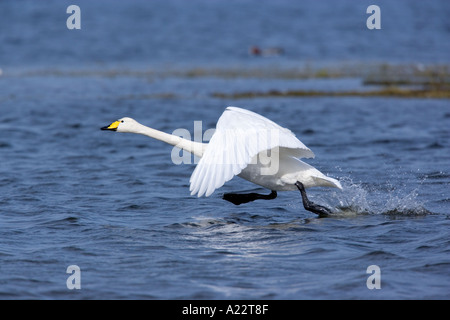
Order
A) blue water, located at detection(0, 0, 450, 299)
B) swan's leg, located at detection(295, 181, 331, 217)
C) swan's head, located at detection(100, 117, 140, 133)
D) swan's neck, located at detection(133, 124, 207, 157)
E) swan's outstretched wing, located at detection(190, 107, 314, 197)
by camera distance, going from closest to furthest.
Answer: blue water, located at detection(0, 0, 450, 299)
swan's outstretched wing, located at detection(190, 107, 314, 197)
swan's neck, located at detection(133, 124, 207, 157)
swan's leg, located at detection(295, 181, 331, 217)
swan's head, located at detection(100, 117, 140, 133)

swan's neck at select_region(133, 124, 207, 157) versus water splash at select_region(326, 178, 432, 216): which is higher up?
swan's neck at select_region(133, 124, 207, 157)

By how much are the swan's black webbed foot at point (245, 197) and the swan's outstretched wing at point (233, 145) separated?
1.12 metres

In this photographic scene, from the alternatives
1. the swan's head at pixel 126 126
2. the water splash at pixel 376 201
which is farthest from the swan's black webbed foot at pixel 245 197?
the swan's head at pixel 126 126

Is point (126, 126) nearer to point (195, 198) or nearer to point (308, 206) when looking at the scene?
point (195, 198)

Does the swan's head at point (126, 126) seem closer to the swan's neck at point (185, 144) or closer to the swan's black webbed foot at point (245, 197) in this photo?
the swan's neck at point (185, 144)


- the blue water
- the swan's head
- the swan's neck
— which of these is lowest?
the blue water

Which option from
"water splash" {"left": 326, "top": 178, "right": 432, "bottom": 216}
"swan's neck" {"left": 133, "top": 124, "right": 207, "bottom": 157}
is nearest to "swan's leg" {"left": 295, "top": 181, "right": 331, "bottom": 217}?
"water splash" {"left": 326, "top": 178, "right": 432, "bottom": 216}

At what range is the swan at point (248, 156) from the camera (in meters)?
6.31

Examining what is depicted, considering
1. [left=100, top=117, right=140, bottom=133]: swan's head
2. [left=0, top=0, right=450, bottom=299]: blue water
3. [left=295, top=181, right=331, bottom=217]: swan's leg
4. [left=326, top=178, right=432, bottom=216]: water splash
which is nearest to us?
[left=0, top=0, right=450, bottom=299]: blue water

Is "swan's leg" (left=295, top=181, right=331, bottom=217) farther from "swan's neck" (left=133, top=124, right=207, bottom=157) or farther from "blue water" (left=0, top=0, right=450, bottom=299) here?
"swan's neck" (left=133, top=124, right=207, bottom=157)

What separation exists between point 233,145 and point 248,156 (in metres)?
0.20

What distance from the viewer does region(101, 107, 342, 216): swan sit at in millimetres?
6312

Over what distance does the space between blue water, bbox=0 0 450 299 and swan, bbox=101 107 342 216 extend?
0.44 meters

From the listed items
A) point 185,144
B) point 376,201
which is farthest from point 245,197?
point 376,201
